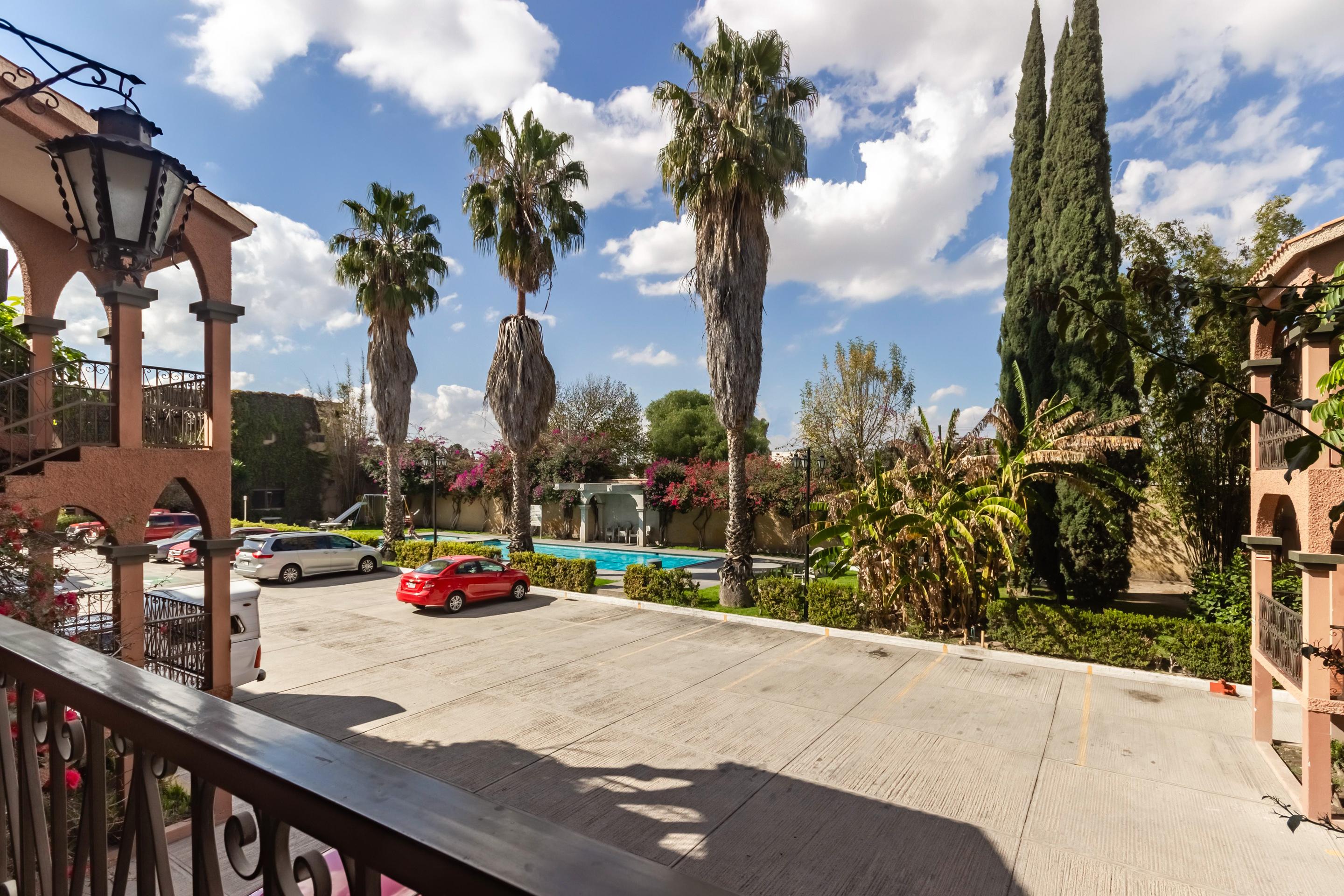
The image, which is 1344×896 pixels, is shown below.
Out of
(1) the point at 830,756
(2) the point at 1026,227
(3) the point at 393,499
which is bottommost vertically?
(1) the point at 830,756

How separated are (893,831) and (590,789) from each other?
323 centimetres

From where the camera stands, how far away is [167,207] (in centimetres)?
426

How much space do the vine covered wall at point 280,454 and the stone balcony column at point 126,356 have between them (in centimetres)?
3215

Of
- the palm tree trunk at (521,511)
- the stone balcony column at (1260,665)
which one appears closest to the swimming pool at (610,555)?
the palm tree trunk at (521,511)

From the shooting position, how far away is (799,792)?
783 cm

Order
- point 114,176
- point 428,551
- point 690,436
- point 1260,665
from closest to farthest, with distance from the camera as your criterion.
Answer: point 114,176
point 1260,665
point 428,551
point 690,436

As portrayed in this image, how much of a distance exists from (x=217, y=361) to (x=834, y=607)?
12622mm

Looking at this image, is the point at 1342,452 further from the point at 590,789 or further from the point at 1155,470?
the point at 1155,470

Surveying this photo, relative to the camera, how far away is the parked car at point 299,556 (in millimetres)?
21438

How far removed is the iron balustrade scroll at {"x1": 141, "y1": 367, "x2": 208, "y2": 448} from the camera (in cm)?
888

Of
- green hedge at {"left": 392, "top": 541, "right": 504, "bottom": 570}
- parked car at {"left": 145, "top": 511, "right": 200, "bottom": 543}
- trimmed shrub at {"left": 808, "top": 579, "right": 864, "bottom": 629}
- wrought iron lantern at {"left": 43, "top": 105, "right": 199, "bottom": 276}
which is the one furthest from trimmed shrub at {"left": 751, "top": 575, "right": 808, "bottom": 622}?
parked car at {"left": 145, "top": 511, "right": 200, "bottom": 543}

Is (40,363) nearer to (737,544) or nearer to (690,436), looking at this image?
(737,544)

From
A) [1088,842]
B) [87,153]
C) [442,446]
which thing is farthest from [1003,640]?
[442,446]

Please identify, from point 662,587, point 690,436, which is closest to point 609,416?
point 690,436
